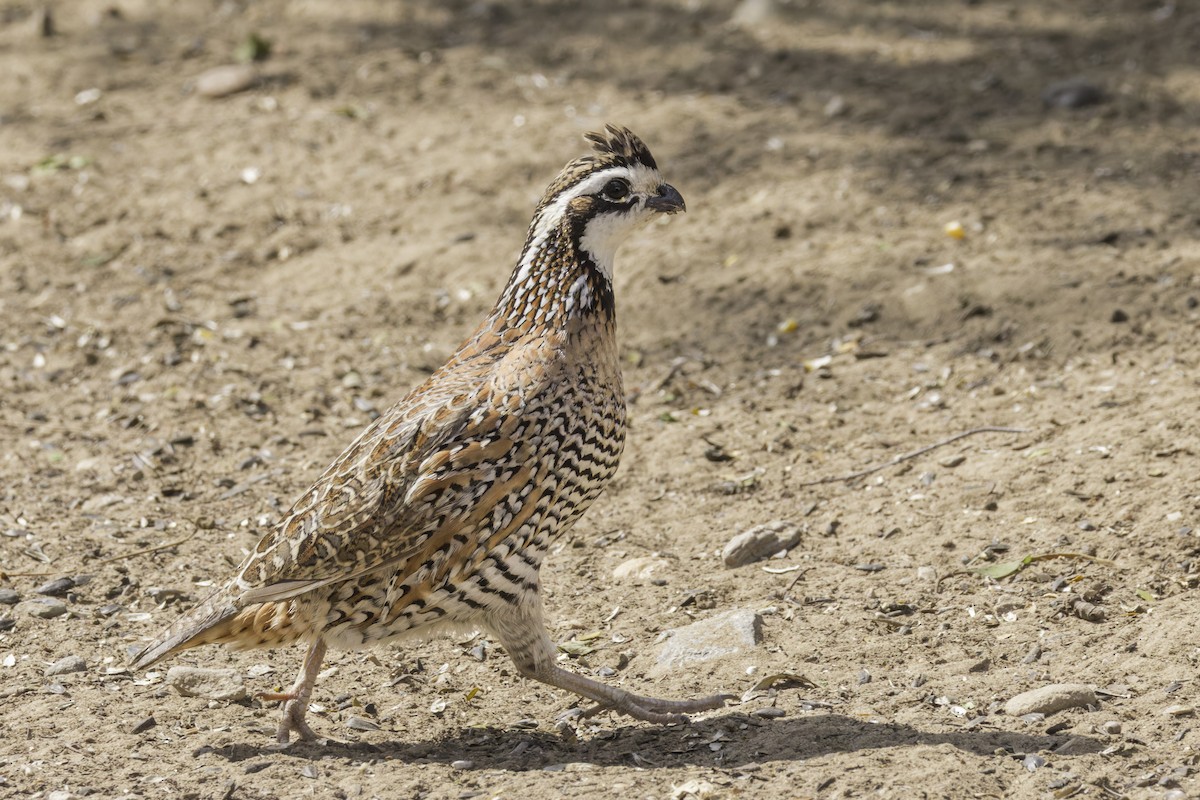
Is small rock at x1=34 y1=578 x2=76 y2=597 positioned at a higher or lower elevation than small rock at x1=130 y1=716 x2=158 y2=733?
higher

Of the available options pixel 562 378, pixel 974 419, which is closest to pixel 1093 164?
pixel 974 419

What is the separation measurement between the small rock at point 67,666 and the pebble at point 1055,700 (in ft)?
11.8

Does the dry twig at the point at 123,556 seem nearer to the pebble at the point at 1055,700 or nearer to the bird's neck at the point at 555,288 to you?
the bird's neck at the point at 555,288

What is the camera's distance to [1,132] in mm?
11516

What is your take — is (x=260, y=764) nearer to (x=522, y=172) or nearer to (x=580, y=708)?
(x=580, y=708)

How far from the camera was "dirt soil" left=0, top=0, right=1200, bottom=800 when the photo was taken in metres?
5.23

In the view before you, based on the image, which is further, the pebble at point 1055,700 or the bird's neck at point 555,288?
the bird's neck at point 555,288

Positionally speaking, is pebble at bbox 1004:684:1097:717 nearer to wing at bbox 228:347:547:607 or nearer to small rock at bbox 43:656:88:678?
wing at bbox 228:347:547:607

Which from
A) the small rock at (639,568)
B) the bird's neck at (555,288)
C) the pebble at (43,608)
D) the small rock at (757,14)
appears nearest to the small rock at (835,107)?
the small rock at (757,14)

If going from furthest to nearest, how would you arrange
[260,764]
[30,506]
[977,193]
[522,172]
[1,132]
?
[1,132], [522,172], [977,193], [30,506], [260,764]

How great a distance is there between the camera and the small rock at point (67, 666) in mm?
5789

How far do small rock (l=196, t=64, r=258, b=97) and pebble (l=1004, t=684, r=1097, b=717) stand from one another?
871 cm

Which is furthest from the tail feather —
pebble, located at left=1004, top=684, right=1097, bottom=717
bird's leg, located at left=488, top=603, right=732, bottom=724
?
pebble, located at left=1004, top=684, right=1097, bottom=717

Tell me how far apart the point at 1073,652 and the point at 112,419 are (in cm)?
531
